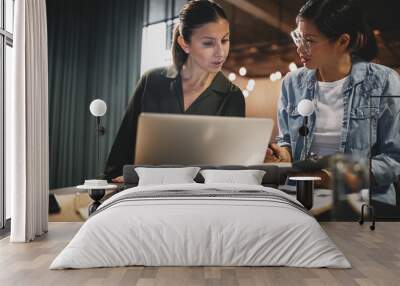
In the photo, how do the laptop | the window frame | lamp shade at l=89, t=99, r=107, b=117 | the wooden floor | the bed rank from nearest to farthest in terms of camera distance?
the wooden floor, the bed, the window frame, lamp shade at l=89, t=99, r=107, b=117, the laptop

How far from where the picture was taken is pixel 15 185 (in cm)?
564

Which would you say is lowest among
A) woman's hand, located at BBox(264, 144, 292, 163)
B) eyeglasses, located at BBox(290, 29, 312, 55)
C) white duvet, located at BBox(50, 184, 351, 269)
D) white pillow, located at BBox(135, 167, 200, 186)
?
white duvet, located at BBox(50, 184, 351, 269)

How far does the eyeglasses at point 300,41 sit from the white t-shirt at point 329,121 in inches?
21.0

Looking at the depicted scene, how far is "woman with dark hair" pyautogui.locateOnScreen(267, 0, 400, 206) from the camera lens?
7277 mm

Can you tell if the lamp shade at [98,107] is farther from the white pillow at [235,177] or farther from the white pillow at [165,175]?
the white pillow at [235,177]

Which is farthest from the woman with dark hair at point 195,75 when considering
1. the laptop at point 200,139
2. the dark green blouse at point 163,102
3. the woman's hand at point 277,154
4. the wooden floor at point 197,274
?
the wooden floor at point 197,274

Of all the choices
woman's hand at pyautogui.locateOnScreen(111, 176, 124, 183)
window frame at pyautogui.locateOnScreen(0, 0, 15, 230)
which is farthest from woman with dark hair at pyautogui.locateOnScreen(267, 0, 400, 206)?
window frame at pyautogui.locateOnScreen(0, 0, 15, 230)

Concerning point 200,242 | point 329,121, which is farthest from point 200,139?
point 200,242

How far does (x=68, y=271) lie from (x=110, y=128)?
336 centimetres

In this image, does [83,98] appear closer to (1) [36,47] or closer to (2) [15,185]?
(1) [36,47]

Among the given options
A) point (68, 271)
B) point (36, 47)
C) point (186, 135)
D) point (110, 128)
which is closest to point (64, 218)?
point (110, 128)

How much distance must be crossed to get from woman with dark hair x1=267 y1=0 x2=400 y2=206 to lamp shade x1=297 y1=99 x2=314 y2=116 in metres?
0.24

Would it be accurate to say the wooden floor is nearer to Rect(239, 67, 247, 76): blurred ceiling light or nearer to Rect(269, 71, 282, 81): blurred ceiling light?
Rect(269, 71, 282, 81): blurred ceiling light

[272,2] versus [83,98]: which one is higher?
[272,2]
